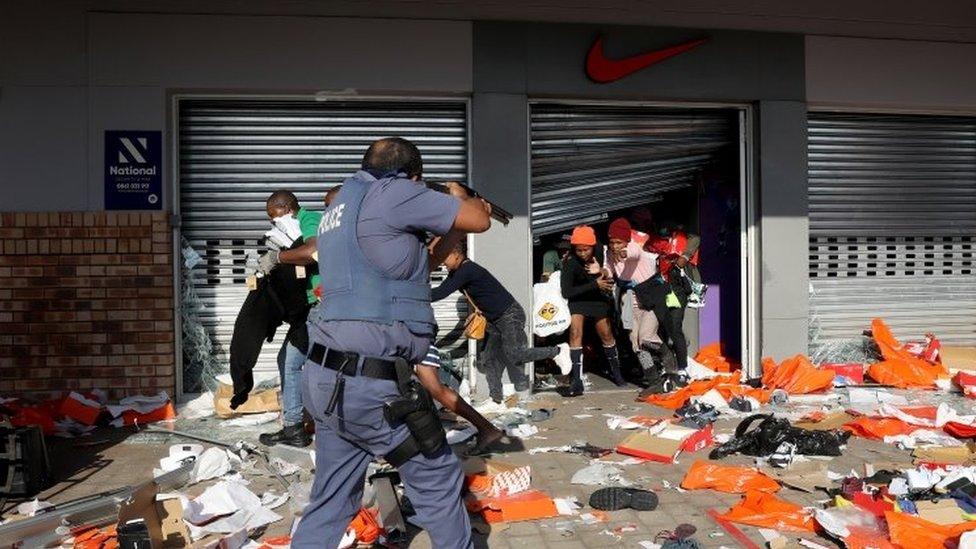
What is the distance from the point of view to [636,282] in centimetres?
907

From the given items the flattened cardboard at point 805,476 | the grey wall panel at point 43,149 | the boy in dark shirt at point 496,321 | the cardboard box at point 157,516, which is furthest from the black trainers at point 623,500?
the grey wall panel at point 43,149

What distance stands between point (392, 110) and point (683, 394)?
4.07 m

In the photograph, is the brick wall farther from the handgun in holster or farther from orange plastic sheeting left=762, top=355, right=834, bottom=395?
orange plastic sheeting left=762, top=355, right=834, bottom=395

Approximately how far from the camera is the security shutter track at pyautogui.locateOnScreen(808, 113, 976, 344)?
9.44 m

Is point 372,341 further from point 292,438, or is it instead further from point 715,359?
point 715,359

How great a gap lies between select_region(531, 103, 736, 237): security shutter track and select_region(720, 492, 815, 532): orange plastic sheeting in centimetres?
450

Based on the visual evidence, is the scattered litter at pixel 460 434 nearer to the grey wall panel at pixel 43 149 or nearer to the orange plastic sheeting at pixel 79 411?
the orange plastic sheeting at pixel 79 411

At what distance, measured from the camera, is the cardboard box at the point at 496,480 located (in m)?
5.09

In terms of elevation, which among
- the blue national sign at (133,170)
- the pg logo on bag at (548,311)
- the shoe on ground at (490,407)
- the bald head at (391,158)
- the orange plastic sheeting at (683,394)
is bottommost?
the shoe on ground at (490,407)

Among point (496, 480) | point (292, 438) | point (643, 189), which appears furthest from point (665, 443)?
point (643, 189)

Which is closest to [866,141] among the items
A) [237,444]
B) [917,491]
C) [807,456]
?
[807,456]

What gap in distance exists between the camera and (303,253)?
18.6 feet

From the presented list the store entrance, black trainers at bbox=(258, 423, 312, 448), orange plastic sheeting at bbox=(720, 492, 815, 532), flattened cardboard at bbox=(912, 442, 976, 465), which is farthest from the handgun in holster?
the store entrance

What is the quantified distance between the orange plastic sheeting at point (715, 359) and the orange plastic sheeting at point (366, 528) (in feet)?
19.3
